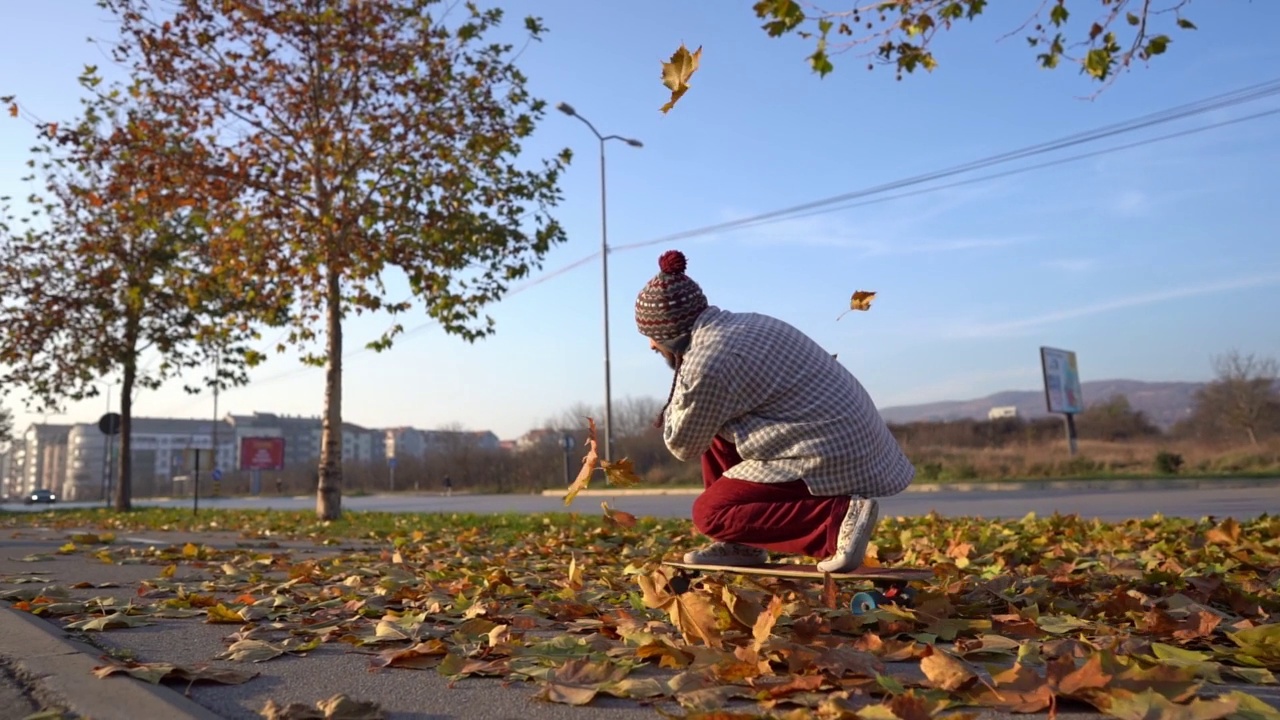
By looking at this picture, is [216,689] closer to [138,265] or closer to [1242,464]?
[138,265]

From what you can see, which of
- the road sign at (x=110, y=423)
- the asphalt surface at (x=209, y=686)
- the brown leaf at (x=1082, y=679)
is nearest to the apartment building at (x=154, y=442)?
the road sign at (x=110, y=423)

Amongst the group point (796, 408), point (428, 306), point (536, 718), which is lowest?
point (536, 718)

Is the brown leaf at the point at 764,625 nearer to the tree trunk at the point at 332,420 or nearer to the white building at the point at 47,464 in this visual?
the tree trunk at the point at 332,420

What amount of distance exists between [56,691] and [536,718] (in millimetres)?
1446

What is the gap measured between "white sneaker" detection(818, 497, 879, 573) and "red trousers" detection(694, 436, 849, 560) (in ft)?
0.14

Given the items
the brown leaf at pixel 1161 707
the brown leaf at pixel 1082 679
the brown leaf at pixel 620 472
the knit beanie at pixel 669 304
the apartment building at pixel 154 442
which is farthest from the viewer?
the apartment building at pixel 154 442

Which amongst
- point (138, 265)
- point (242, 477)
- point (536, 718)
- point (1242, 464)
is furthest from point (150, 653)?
point (242, 477)

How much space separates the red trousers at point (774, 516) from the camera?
3570mm

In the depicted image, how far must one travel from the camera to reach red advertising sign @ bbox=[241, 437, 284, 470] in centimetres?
6581

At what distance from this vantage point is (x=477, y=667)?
280cm

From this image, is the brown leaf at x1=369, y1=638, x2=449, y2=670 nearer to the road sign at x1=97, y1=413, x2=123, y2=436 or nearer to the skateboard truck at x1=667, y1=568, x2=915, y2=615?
the skateboard truck at x1=667, y1=568, x2=915, y2=615

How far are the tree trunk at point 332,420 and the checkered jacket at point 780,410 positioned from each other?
10.8 meters

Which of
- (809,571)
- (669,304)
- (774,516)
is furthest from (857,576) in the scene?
(669,304)

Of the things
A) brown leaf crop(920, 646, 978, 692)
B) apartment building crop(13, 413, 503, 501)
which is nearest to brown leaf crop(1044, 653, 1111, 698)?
brown leaf crop(920, 646, 978, 692)
